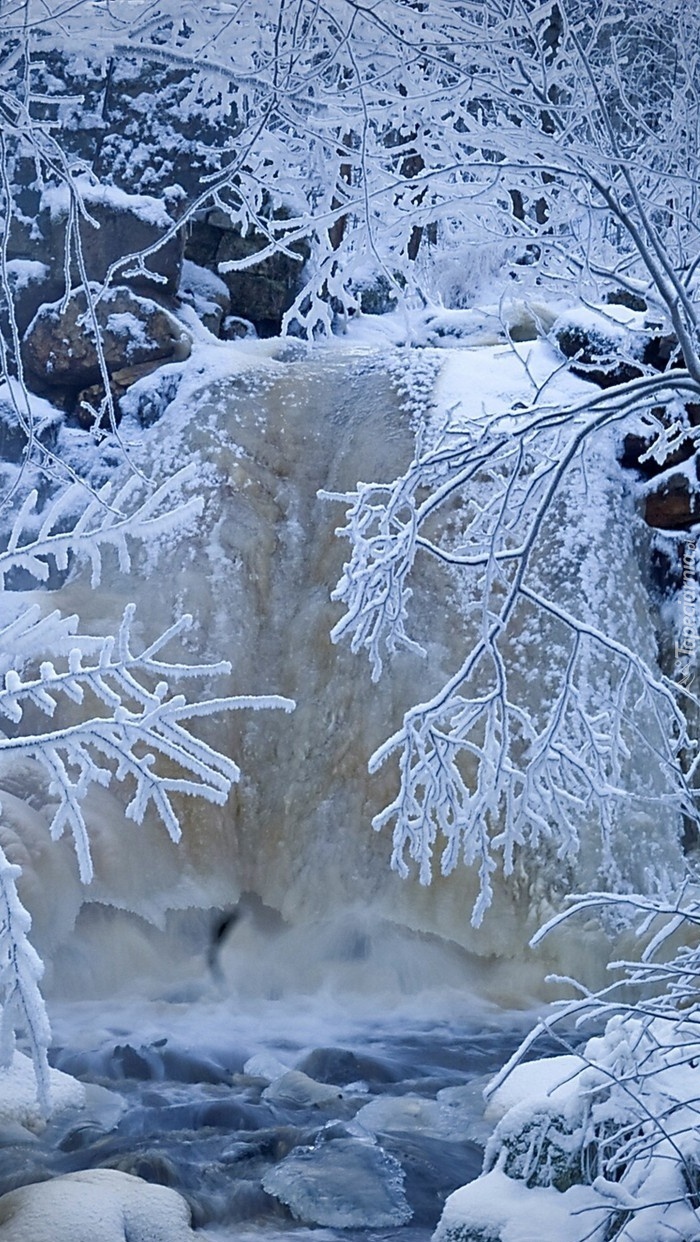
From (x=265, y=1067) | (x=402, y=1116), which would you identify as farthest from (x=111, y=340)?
(x=402, y=1116)

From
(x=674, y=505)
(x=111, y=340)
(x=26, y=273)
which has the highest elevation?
(x=26, y=273)

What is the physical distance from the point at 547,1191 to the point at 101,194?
28.1ft

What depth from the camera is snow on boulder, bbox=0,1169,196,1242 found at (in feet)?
11.7

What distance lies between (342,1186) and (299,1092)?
0.87m

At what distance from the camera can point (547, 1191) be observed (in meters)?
3.34

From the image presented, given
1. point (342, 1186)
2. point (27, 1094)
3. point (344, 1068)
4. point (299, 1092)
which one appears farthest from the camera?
point (344, 1068)

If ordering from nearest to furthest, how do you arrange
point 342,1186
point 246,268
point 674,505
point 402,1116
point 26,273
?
point 342,1186
point 402,1116
point 674,505
point 26,273
point 246,268

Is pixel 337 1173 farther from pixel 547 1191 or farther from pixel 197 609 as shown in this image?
pixel 197 609

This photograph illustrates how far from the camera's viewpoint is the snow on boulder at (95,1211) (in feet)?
11.7

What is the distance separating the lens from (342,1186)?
181 inches

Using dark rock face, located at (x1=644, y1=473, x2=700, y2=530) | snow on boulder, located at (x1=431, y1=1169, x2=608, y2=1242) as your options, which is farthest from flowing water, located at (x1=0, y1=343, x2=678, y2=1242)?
snow on boulder, located at (x1=431, y1=1169, x2=608, y2=1242)

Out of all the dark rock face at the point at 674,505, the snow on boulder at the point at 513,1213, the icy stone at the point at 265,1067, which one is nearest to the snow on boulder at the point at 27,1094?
the icy stone at the point at 265,1067

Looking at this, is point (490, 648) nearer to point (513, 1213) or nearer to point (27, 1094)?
point (513, 1213)

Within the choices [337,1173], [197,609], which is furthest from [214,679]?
[337,1173]
